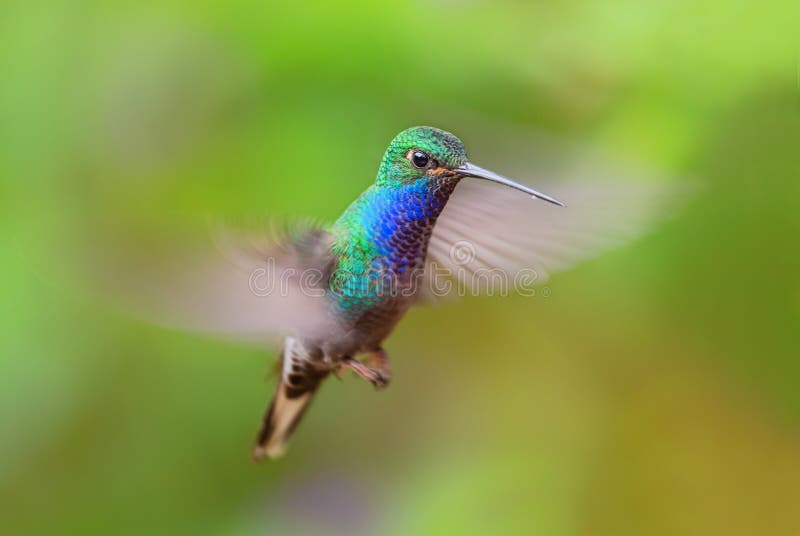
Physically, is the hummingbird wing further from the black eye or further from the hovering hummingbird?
the black eye

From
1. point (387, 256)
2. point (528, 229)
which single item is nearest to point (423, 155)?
point (387, 256)

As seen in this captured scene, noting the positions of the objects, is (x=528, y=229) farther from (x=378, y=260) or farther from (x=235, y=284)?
(x=235, y=284)

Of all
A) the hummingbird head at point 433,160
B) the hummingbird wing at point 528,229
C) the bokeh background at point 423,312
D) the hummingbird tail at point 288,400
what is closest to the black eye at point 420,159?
the hummingbird head at point 433,160

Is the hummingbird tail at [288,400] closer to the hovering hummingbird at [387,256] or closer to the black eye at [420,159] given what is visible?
the hovering hummingbird at [387,256]

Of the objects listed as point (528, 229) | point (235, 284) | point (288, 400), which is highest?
point (528, 229)

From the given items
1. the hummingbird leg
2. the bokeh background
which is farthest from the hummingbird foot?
the bokeh background
